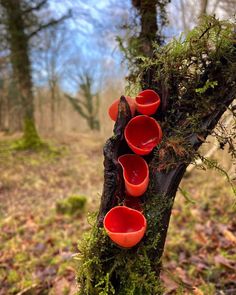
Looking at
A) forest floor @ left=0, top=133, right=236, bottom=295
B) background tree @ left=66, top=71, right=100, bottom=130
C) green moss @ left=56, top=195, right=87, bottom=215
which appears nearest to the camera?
forest floor @ left=0, top=133, right=236, bottom=295

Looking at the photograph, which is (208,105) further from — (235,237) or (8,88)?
(8,88)

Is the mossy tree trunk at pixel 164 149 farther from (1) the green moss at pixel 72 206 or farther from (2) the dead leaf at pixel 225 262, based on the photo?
(1) the green moss at pixel 72 206

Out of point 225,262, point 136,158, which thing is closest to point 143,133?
point 136,158

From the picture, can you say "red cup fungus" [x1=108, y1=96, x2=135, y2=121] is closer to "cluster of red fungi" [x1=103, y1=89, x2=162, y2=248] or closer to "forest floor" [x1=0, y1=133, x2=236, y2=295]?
"cluster of red fungi" [x1=103, y1=89, x2=162, y2=248]

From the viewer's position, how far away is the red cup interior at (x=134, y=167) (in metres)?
1.28

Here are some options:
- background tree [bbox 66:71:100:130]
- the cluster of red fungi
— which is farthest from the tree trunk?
background tree [bbox 66:71:100:130]

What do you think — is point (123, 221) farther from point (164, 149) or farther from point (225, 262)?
point (225, 262)

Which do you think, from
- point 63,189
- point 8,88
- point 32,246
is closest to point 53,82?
point 8,88

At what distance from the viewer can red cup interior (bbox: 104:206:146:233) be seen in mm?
1217

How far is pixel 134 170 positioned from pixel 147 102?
Result: 28 centimetres

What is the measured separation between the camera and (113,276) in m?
1.29

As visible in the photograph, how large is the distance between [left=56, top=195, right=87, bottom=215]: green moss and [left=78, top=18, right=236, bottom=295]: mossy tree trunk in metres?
3.43

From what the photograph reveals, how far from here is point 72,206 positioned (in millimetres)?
4707

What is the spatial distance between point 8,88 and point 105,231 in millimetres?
19062
